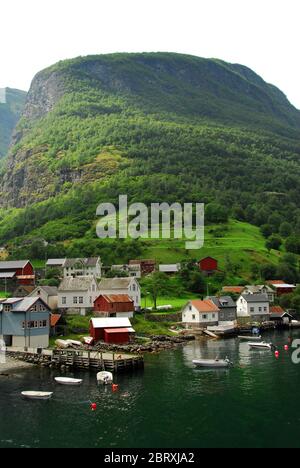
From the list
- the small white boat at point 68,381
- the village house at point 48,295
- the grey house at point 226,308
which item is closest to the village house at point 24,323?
the small white boat at point 68,381

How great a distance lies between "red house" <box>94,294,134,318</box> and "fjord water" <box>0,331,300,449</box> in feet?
102

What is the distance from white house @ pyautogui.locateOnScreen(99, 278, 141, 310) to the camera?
119 meters

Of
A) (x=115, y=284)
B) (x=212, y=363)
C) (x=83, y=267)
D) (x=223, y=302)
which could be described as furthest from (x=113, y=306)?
(x=83, y=267)

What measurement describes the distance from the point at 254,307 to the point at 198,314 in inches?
949

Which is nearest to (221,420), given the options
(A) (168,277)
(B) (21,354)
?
(B) (21,354)

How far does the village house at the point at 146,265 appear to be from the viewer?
164m

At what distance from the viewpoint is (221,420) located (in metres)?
50.4

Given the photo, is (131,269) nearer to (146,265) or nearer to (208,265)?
(146,265)

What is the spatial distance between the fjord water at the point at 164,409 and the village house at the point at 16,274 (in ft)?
250

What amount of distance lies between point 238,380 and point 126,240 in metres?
125

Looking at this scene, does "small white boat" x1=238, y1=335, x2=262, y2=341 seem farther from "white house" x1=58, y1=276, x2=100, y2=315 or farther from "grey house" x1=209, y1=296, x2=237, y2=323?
"white house" x1=58, y1=276, x2=100, y2=315

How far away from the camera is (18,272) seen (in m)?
157

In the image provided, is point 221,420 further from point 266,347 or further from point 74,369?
point 266,347

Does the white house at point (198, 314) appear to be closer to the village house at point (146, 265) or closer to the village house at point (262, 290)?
the village house at point (262, 290)
